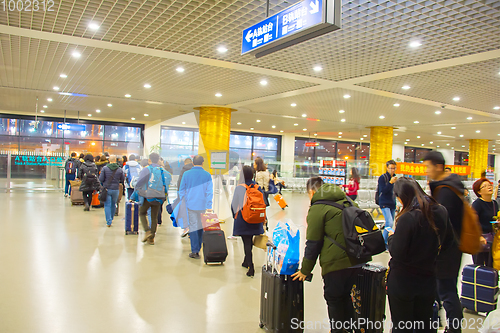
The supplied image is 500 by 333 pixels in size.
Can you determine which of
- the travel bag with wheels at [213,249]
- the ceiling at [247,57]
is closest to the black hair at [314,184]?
the travel bag with wheels at [213,249]

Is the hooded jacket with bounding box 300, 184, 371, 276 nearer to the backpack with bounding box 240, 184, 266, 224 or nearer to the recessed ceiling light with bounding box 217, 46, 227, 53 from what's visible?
the backpack with bounding box 240, 184, 266, 224

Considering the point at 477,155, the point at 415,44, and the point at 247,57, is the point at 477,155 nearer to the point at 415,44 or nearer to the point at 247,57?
the point at 415,44

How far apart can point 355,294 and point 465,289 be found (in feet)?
5.25

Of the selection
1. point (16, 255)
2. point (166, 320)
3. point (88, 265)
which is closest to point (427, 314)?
point (166, 320)

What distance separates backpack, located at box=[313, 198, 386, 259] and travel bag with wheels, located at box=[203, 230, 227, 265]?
289 centimetres

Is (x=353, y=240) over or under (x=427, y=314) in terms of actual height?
over

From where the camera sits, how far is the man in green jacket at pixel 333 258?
2.54m

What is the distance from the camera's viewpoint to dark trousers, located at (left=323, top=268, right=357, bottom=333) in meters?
2.57

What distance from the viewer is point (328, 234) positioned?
102 inches

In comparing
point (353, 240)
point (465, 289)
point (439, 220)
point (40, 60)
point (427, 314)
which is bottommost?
point (465, 289)

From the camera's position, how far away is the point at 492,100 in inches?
423

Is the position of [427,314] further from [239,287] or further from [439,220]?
[239,287]

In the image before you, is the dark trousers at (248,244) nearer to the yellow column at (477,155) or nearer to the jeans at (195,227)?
the jeans at (195,227)

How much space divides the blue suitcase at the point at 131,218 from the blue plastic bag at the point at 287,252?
15.6 feet
